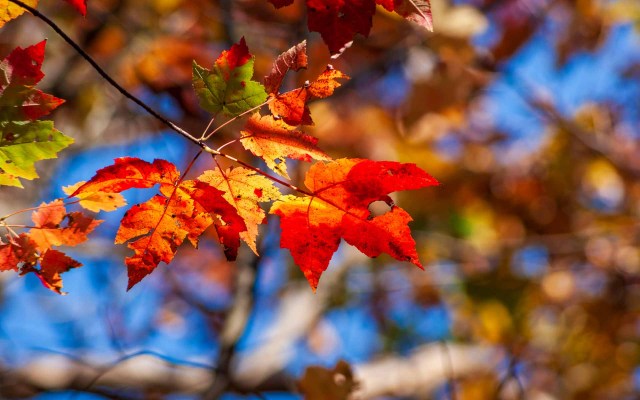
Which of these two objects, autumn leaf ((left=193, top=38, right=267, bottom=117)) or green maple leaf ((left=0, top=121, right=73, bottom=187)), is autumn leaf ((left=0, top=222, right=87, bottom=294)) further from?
autumn leaf ((left=193, top=38, right=267, bottom=117))

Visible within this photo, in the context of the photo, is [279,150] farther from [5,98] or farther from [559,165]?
[559,165]

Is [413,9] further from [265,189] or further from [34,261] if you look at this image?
[34,261]

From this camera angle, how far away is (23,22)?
2.82m

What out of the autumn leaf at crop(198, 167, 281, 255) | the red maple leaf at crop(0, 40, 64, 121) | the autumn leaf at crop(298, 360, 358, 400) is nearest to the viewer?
the red maple leaf at crop(0, 40, 64, 121)

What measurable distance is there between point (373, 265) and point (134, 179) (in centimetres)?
317

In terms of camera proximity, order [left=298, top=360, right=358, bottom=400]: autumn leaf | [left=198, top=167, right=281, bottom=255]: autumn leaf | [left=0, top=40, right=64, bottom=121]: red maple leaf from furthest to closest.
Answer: [left=298, top=360, right=358, bottom=400]: autumn leaf → [left=198, top=167, right=281, bottom=255]: autumn leaf → [left=0, top=40, right=64, bottom=121]: red maple leaf

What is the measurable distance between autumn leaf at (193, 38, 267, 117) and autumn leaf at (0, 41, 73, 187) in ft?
0.59

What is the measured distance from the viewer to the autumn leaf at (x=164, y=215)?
30.5 inches

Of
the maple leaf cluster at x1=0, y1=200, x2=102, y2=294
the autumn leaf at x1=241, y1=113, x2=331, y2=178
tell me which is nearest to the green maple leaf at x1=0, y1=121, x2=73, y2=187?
the maple leaf cluster at x1=0, y1=200, x2=102, y2=294

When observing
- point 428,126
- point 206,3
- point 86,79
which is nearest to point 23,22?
point 86,79

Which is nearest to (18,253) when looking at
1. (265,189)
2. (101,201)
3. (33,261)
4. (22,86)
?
(33,261)

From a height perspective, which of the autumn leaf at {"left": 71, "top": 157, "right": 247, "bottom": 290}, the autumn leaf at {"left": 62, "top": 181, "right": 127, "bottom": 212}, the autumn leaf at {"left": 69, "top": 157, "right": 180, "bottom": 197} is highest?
the autumn leaf at {"left": 62, "top": 181, "right": 127, "bottom": 212}

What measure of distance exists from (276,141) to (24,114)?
1.05 ft

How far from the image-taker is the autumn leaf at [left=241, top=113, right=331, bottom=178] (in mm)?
763
